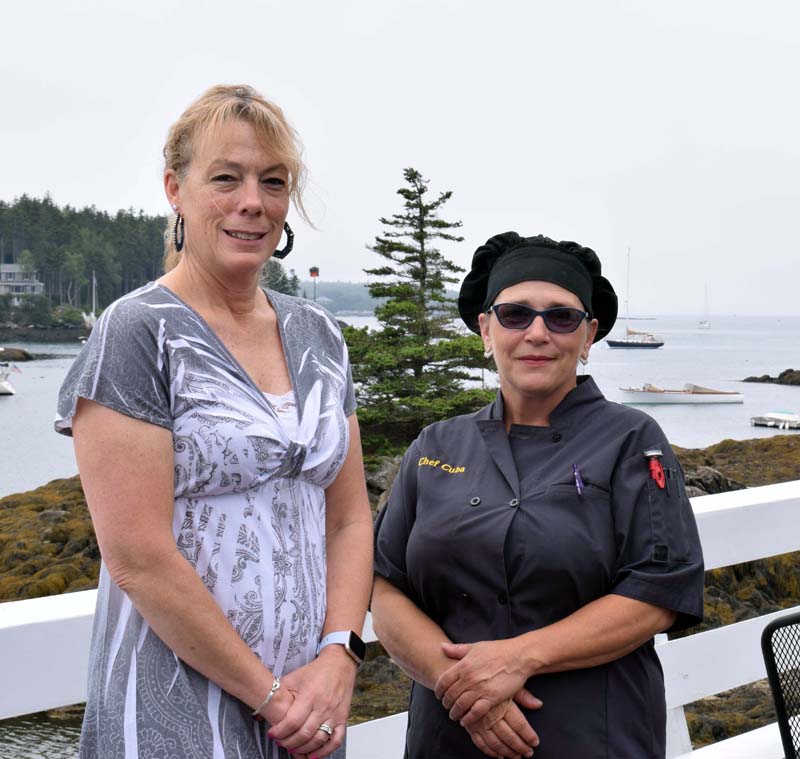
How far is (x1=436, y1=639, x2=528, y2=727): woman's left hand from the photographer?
1.74 m

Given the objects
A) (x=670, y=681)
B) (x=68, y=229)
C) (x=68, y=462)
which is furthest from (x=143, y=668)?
(x=68, y=462)

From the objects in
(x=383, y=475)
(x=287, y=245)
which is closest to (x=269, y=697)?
(x=287, y=245)

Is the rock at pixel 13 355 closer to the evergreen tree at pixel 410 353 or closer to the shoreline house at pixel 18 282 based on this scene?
the shoreline house at pixel 18 282

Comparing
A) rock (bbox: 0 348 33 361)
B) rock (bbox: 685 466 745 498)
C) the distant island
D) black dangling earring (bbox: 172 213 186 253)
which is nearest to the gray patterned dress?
black dangling earring (bbox: 172 213 186 253)

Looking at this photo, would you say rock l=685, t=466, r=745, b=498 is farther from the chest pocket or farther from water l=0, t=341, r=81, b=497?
the chest pocket

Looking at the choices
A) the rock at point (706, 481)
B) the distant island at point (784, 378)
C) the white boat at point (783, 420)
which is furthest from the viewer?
the distant island at point (784, 378)

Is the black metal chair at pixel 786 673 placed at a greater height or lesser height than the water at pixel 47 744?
greater

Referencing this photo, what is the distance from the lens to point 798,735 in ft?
5.65

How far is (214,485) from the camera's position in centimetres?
157

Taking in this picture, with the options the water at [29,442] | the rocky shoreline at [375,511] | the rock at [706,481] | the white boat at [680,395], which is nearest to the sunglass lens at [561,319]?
the rocky shoreline at [375,511]

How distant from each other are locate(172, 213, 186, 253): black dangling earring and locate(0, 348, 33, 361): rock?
24.0 meters

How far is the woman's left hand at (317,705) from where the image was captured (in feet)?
5.19

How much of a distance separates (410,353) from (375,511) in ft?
12.9

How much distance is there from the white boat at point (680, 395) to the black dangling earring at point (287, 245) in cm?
2808
